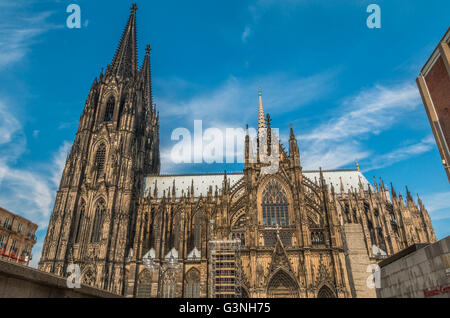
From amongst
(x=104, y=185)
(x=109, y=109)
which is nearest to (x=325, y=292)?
(x=104, y=185)

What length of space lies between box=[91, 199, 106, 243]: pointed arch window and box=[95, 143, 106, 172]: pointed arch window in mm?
5033

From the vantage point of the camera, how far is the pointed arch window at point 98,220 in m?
35.8

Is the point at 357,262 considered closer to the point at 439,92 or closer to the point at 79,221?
the point at 439,92

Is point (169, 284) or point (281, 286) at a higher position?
point (169, 284)

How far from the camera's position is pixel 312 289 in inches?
1035

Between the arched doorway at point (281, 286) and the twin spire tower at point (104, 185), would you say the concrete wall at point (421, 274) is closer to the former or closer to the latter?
the arched doorway at point (281, 286)

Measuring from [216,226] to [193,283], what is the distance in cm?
773

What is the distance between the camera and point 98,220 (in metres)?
36.7

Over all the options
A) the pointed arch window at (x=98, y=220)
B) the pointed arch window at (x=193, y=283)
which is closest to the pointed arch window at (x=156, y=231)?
the pointed arch window at (x=193, y=283)

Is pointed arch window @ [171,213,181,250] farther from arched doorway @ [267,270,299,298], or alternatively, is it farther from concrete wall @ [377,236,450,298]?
concrete wall @ [377,236,450,298]

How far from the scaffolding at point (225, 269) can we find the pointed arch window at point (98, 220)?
16036 mm

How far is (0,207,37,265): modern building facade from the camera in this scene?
3161 cm
